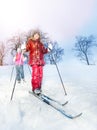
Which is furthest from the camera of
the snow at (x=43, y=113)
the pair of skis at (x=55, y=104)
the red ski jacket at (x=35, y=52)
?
the red ski jacket at (x=35, y=52)

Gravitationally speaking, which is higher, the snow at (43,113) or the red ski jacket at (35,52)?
the red ski jacket at (35,52)

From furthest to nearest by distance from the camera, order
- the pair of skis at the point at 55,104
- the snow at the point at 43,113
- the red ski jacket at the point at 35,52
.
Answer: the red ski jacket at the point at 35,52
the pair of skis at the point at 55,104
the snow at the point at 43,113

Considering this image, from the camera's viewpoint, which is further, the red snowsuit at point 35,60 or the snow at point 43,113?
the red snowsuit at point 35,60

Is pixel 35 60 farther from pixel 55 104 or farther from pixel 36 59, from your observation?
pixel 55 104

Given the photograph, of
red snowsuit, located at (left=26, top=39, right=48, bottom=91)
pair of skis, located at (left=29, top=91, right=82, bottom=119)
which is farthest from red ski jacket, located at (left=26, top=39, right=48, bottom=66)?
pair of skis, located at (left=29, top=91, right=82, bottom=119)

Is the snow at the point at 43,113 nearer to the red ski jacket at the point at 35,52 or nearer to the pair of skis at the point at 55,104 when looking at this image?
the pair of skis at the point at 55,104

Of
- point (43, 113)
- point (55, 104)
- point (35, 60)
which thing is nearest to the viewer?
point (43, 113)

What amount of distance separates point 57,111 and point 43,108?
540mm

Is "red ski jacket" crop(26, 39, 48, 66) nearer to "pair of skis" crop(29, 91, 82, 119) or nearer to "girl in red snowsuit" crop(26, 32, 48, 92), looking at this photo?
"girl in red snowsuit" crop(26, 32, 48, 92)

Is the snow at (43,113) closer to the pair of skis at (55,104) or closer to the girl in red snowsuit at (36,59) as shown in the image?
the pair of skis at (55,104)

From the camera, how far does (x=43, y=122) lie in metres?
7.57

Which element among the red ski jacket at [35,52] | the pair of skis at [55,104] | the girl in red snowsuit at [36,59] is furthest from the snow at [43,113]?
the red ski jacket at [35,52]

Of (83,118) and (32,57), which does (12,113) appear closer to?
(83,118)

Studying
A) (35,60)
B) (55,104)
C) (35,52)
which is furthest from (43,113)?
(35,52)
